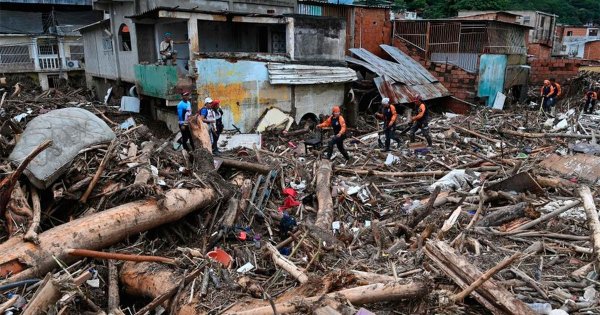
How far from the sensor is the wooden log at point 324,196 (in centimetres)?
711

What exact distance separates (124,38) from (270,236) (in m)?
15.5

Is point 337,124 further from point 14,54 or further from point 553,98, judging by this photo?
point 14,54

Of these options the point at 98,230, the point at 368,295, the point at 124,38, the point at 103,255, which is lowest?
the point at 368,295

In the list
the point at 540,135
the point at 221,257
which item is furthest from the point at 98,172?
the point at 540,135

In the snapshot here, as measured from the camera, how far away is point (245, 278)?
15.5 ft

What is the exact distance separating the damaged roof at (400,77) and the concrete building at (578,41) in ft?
75.2

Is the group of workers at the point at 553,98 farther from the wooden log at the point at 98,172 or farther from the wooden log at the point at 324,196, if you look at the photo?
the wooden log at the point at 98,172

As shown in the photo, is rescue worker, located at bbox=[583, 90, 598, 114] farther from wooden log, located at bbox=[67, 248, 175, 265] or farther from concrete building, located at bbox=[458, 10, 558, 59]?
wooden log, located at bbox=[67, 248, 175, 265]

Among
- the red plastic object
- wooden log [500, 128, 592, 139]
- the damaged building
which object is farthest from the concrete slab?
wooden log [500, 128, 592, 139]

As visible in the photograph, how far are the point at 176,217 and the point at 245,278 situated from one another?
1764 mm

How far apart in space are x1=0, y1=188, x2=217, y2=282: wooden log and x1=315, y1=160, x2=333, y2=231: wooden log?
192cm

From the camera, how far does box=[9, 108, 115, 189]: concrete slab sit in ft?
18.0

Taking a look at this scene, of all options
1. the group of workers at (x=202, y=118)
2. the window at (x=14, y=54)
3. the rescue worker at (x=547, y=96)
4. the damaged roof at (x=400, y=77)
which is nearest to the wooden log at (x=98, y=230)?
the group of workers at (x=202, y=118)

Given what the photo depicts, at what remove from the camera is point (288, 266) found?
4977 mm
